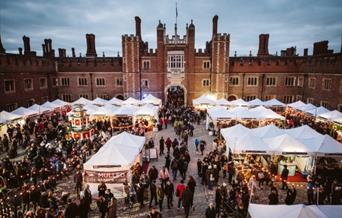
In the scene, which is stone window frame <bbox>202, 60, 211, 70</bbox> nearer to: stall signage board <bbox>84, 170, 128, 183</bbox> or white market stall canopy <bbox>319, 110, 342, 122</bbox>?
white market stall canopy <bbox>319, 110, 342, 122</bbox>

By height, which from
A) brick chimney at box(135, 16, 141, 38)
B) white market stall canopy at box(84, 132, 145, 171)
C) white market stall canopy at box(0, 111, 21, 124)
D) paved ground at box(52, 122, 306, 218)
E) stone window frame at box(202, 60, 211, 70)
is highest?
brick chimney at box(135, 16, 141, 38)

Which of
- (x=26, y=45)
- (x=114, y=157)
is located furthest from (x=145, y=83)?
(x=114, y=157)

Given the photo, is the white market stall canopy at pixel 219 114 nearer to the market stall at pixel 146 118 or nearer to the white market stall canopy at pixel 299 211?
the market stall at pixel 146 118

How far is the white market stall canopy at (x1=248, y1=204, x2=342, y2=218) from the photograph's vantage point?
6078 millimetres

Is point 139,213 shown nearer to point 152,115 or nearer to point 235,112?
point 152,115

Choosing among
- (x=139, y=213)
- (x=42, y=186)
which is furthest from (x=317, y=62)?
(x=42, y=186)

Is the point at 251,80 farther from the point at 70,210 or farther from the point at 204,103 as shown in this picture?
the point at 70,210

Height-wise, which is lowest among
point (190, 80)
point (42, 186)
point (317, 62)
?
point (42, 186)

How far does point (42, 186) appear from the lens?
10305mm

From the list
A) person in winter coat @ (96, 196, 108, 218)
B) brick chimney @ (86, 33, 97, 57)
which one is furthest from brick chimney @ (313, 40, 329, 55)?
person in winter coat @ (96, 196, 108, 218)

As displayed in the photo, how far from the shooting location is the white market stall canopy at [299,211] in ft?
19.9

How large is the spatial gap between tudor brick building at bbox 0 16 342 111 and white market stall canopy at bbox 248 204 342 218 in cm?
2629

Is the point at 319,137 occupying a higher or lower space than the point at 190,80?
lower

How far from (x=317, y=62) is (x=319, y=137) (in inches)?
784
